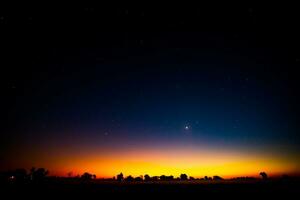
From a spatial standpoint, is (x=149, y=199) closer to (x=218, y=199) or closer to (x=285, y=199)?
(x=218, y=199)

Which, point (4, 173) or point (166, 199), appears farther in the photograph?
point (4, 173)

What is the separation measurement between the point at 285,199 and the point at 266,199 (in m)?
2.73

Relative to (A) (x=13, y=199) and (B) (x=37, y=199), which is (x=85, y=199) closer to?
(B) (x=37, y=199)

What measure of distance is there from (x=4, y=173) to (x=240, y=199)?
184 metres

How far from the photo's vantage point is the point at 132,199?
4028 cm

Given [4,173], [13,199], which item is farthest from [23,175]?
[13,199]

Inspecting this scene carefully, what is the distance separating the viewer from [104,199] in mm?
40281

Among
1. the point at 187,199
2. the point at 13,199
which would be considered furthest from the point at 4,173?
the point at 187,199

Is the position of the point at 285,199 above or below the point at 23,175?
below

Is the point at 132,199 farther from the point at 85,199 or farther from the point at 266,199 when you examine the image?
the point at 266,199

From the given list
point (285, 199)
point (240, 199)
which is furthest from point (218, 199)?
point (285, 199)

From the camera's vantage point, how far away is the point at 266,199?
39906 millimetres

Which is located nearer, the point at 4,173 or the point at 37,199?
the point at 37,199

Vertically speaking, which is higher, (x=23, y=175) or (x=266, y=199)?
(x=23, y=175)
